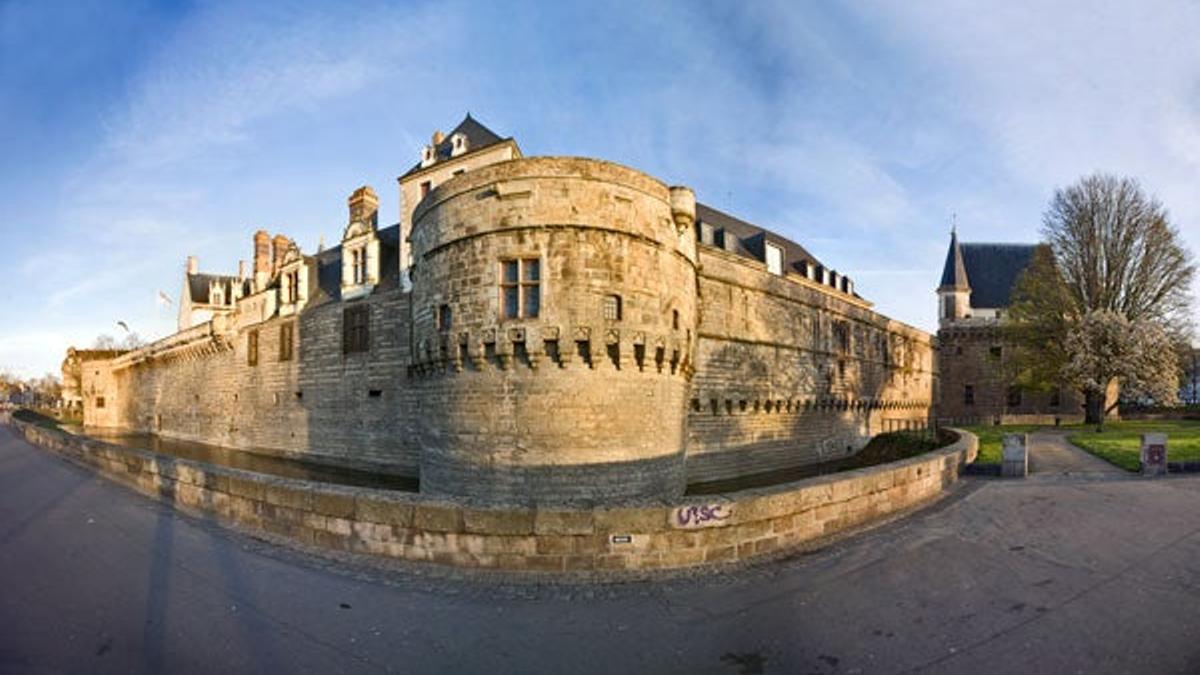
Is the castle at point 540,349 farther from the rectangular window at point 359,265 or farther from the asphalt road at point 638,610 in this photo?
the asphalt road at point 638,610

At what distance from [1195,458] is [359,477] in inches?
966

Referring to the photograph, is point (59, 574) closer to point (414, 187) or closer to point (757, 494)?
point (757, 494)

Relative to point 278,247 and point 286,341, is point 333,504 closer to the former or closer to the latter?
point 286,341

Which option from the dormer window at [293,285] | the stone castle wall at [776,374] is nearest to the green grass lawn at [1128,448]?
the stone castle wall at [776,374]

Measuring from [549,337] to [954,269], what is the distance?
140 feet

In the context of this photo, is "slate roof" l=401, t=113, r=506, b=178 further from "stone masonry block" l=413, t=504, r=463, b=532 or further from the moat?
"stone masonry block" l=413, t=504, r=463, b=532

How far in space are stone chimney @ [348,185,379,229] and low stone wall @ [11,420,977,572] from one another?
19.5m

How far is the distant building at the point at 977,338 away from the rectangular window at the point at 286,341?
41.8 m

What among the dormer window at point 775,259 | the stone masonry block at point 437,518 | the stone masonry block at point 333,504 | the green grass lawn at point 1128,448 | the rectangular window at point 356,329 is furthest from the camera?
the dormer window at point 775,259

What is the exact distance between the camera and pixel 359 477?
824 inches

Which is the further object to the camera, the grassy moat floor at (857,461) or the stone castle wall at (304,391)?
the stone castle wall at (304,391)

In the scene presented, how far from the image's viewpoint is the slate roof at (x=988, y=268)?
1689 inches

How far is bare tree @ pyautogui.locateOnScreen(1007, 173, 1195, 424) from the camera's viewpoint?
992 inches

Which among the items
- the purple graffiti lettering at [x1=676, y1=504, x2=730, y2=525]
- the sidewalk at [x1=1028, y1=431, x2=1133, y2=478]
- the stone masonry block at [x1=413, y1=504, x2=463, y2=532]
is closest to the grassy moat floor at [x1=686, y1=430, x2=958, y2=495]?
the sidewalk at [x1=1028, y1=431, x2=1133, y2=478]
